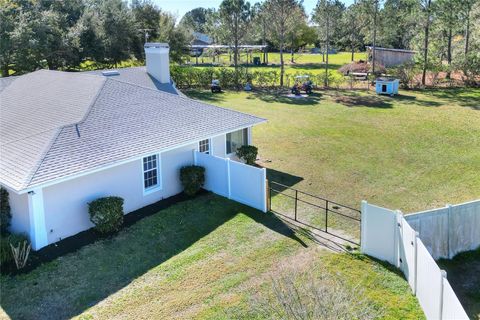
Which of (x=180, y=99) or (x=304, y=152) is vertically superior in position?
(x=180, y=99)

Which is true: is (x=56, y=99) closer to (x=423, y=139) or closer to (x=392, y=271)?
(x=392, y=271)

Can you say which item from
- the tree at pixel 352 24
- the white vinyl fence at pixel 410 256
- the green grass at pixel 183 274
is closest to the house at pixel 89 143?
the green grass at pixel 183 274

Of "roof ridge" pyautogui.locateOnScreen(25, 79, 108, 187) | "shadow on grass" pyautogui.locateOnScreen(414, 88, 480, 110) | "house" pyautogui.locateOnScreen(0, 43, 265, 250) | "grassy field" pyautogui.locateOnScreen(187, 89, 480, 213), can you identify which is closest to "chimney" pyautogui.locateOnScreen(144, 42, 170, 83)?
"house" pyautogui.locateOnScreen(0, 43, 265, 250)

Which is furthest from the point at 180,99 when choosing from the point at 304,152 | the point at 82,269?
the point at 82,269

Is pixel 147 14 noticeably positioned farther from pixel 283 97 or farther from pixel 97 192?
pixel 97 192

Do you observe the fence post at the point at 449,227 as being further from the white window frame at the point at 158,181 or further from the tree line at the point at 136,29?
the tree line at the point at 136,29
